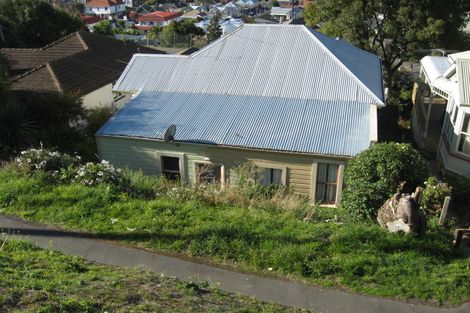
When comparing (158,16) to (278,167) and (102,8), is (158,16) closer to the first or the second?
(102,8)

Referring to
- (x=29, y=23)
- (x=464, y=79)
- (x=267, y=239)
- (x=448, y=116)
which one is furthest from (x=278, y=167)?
(x=29, y=23)

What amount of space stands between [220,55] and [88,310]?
14.0 m

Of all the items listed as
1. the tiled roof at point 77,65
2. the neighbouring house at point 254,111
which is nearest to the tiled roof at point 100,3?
the tiled roof at point 77,65

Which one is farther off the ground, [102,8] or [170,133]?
[170,133]

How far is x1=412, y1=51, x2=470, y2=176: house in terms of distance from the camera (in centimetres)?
1475

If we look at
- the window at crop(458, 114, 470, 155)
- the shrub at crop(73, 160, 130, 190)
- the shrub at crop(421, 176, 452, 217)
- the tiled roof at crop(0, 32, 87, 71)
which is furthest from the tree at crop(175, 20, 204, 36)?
the shrub at crop(421, 176, 452, 217)

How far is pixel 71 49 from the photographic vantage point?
2838 centimetres

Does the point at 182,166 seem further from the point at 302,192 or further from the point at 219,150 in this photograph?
the point at 302,192

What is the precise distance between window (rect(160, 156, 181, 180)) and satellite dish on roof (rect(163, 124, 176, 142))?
2.80ft

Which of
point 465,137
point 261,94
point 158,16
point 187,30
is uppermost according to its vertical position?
point 261,94

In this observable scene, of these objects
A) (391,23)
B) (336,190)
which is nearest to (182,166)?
(336,190)

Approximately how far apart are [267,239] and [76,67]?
19.2m

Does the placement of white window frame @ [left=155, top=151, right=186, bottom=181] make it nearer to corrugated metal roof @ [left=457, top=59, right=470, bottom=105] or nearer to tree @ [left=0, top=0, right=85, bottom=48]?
corrugated metal roof @ [left=457, top=59, right=470, bottom=105]

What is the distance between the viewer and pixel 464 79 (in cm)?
1478
